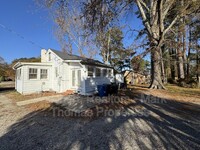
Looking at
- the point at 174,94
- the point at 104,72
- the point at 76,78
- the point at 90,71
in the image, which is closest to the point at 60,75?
the point at 76,78

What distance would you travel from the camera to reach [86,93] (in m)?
12.0

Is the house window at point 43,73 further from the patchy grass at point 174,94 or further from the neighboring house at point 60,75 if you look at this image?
the patchy grass at point 174,94

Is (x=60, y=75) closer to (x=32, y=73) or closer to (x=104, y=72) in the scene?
(x=32, y=73)

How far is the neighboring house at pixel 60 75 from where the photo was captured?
12359 mm

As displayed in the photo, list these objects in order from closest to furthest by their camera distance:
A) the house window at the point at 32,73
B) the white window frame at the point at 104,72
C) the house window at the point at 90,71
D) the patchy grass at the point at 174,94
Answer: the patchy grass at the point at 174,94, the house window at the point at 90,71, the house window at the point at 32,73, the white window frame at the point at 104,72

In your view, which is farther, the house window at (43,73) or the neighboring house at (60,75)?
the house window at (43,73)

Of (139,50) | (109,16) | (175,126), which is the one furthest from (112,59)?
(175,126)

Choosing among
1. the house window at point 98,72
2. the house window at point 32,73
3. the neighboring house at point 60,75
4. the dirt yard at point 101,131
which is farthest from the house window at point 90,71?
the dirt yard at point 101,131

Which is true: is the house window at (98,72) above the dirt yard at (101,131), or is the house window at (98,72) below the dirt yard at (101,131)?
above

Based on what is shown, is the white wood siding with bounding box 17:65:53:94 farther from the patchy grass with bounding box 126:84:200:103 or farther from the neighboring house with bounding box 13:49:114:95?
the patchy grass with bounding box 126:84:200:103

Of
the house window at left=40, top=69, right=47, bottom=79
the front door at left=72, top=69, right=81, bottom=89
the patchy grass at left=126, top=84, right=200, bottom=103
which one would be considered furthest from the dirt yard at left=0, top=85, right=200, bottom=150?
the house window at left=40, top=69, right=47, bottom=79

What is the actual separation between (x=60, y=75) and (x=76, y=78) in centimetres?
176

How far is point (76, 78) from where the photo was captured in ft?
42.8

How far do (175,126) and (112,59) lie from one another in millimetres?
24162
